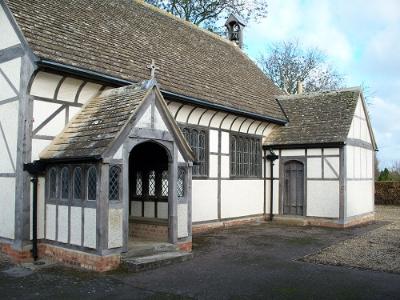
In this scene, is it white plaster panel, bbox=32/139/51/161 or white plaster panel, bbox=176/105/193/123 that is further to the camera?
white plaster panel, bbox=176/105/193/123

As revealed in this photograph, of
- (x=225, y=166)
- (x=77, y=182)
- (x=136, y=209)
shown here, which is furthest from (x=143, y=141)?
(x=225, y=166)

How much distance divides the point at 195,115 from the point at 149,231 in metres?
4.25

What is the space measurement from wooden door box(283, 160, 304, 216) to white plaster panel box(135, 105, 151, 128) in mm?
9139

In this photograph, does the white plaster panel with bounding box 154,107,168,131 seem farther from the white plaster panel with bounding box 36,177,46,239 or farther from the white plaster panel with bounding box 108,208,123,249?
the white plaster panel with bounding box 36,177,46,239

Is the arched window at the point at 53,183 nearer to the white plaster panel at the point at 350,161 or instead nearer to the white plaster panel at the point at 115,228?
the white plaster panel at the point at 115,228

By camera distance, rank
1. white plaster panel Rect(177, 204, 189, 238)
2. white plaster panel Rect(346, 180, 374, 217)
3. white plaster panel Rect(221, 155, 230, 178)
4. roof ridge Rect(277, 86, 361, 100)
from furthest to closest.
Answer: roof ridge Rect(277, 86, 361, 100), white plaster panel Rect(346, 180, 374, 217), white plaster panel Rect(221, 155, 230, 178), white plaster panel Rect(177, 204, 189, 238)

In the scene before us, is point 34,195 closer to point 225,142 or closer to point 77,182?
point 77,182

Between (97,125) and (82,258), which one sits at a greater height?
(97,125)

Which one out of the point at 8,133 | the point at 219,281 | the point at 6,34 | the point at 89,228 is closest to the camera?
the point at 219,281

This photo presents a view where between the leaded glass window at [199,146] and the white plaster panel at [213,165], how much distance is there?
0.22m

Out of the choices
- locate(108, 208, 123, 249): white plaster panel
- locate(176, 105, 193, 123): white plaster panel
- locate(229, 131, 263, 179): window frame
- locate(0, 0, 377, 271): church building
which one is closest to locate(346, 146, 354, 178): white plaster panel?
locate(0, 0, 377, 271): church building

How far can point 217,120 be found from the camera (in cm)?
1514

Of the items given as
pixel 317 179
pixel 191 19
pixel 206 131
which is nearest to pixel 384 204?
pixel 317 179

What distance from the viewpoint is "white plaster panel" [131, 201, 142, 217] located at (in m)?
12.3
